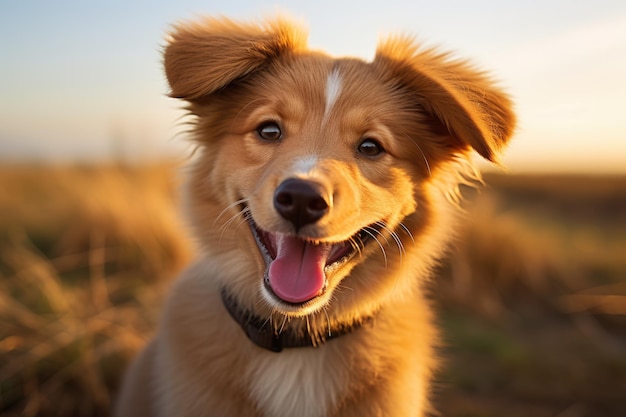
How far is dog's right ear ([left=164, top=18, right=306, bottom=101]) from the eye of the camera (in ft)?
8.12

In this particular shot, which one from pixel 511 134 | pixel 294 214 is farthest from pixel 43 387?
pixel 511 134

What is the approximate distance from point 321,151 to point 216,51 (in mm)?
670

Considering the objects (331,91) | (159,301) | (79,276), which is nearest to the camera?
(331,91)

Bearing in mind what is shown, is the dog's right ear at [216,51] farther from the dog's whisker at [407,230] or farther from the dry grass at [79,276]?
the dog's whisker at [407,230]

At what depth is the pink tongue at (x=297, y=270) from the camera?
7.59 ft

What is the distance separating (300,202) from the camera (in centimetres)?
213

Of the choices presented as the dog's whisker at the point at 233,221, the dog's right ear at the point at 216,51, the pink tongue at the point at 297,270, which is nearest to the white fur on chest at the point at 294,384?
the pink tongue at the point at 297,270

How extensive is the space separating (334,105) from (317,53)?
0.53 m

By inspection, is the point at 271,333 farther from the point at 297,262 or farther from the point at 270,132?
the point at 270,132

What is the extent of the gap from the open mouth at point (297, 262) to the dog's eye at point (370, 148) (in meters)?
0.36

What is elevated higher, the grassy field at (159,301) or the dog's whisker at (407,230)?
the dog's whisker at (407,230)

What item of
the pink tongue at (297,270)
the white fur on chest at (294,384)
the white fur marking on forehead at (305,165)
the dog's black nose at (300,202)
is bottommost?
the white fur on chest at (294,384)

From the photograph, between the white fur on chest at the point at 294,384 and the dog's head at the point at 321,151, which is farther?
the white fur on chest at the point at 294,384

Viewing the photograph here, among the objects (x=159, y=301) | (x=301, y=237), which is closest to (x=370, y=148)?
(x=301, y=237)
